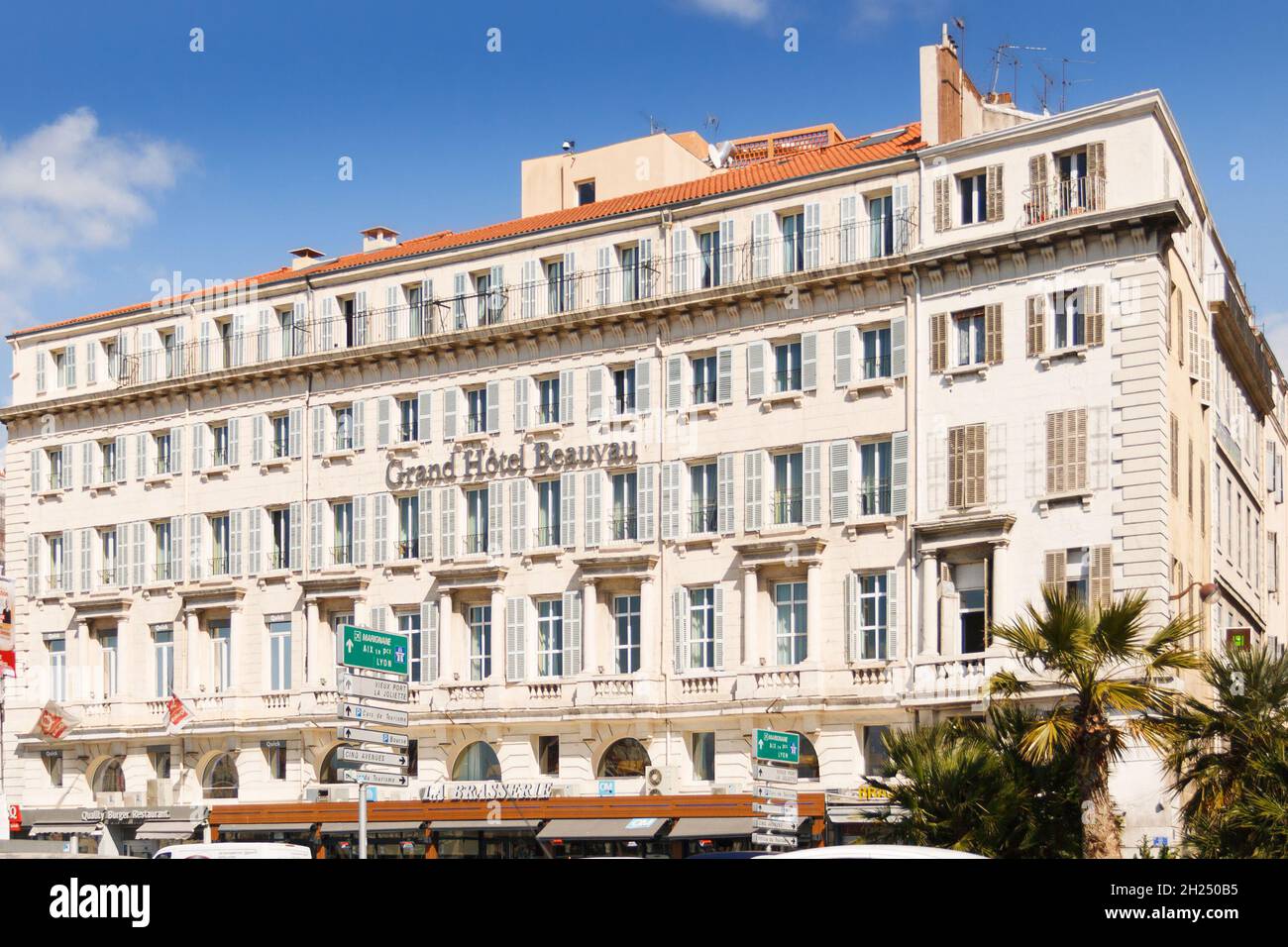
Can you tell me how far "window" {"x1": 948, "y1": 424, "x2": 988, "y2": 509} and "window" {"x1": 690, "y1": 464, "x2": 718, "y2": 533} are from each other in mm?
6746

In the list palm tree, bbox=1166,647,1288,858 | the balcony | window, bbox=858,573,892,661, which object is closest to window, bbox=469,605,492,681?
the balcony

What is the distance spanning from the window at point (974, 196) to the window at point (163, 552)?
A: 27.2 meters

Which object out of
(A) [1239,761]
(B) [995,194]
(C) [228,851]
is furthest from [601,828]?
(A) [1239,761]

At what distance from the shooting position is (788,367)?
5169cm

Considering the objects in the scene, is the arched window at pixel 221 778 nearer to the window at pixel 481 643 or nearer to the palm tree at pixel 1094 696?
the window at pixel 481 643

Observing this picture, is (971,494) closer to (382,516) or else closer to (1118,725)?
(1118,725)

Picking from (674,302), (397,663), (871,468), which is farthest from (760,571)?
(397,663)

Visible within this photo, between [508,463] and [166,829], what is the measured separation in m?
14.8

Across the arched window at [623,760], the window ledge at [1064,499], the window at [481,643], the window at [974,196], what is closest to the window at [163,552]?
the window at [481,643]

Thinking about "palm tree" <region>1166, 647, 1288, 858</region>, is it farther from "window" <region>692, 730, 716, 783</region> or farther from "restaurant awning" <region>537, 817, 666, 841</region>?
"window" <region>692, 730, 716, 783</region>

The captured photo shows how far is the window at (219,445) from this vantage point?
61938mm

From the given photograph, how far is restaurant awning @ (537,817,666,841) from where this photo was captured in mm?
49062

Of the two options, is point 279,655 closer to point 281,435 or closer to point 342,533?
point 342,533

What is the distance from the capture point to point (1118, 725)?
4388 cm
